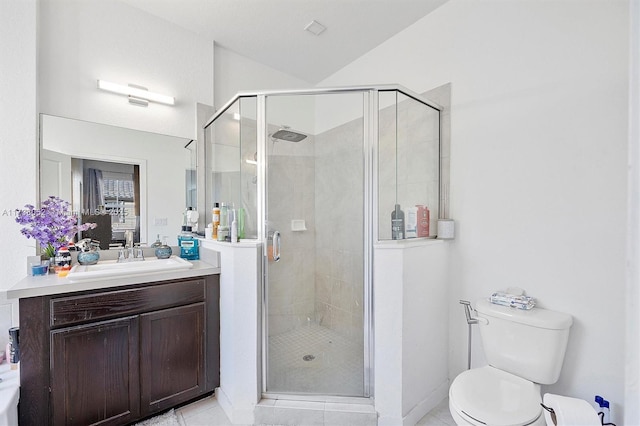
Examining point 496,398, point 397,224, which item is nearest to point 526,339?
point 496,398

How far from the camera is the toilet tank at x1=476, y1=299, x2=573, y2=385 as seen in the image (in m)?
1.46

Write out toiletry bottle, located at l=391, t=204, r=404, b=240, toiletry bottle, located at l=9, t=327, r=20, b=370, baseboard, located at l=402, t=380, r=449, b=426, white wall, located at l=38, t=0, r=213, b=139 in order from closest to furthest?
toiletry bottle, located at l=9, t=327, r=20, b=370, baseboard, located at l=402, t=380, r=449, b=426, toiletry bottle, located at l=391, t=204, r=404, b=240, white wall, located at l=38, t=0, r=213, b=139

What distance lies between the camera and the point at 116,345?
1.66m

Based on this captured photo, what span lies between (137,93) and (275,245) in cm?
160

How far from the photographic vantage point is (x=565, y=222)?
1564mm

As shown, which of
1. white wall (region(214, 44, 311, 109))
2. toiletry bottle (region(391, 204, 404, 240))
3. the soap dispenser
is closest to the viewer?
toiletry bottle (region(391, 204, 404, 240))

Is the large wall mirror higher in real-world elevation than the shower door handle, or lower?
higher

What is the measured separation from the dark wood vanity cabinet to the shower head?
1.06 metres

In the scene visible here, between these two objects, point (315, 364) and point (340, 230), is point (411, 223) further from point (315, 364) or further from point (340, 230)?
point (315, 364)

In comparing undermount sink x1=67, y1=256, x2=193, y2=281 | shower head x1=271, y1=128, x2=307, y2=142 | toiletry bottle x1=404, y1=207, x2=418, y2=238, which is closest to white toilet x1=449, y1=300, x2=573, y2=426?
toiletry bottle x1=404, y1=207, x2=418, y2=238

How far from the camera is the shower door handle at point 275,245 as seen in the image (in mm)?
1912

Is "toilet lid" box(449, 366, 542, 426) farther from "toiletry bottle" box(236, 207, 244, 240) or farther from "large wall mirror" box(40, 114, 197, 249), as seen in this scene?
"large wall mirror" box(40, 114, 197, 249)

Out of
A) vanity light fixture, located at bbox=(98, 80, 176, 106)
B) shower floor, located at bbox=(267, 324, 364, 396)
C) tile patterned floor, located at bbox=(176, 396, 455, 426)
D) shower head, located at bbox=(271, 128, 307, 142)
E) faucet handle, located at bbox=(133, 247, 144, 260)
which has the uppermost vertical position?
vanity light fixture, located at bbox=(98, 80, 176, 106)

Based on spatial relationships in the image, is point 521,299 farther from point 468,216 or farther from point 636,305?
point 636,305
